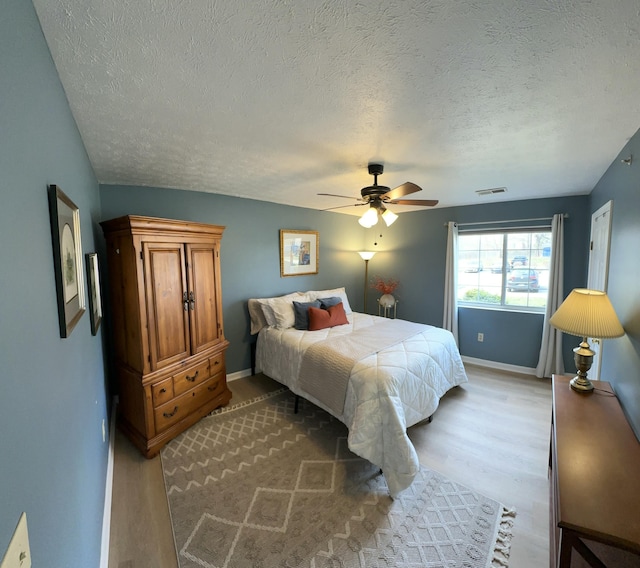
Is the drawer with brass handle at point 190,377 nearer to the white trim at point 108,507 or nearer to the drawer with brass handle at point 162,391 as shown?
the drawer with brass handle at point 162,391

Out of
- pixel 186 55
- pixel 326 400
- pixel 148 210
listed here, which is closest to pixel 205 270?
pixel 148 210

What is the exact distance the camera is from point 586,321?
1679 mm

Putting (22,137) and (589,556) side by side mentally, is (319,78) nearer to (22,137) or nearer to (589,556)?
(22,137)

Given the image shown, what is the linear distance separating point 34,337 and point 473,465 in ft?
8.94

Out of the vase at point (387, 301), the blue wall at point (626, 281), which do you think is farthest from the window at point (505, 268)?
the blue wall at point (626, 281)

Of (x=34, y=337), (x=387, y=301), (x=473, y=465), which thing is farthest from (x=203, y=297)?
(x=387, y=301)

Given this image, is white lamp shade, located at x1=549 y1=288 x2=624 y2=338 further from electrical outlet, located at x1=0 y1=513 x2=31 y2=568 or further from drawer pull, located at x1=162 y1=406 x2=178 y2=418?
drawer pull, located at x1=162 y1=406 x2=178 y2=418

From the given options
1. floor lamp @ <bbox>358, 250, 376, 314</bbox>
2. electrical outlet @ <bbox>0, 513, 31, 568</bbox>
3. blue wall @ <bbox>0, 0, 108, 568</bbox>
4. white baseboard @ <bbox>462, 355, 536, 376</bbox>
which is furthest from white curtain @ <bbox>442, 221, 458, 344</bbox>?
electrical outlet @ <bbox>0, 513, 31, 568</bbox>

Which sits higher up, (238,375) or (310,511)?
(238,375)

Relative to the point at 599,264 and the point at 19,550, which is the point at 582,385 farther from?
the point at 19,550

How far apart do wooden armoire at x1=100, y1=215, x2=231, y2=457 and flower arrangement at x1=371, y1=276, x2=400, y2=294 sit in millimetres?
3049

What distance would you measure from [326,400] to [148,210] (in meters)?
2.57

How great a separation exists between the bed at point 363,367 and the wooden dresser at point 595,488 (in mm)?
876

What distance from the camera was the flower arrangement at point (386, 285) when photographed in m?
4.88
